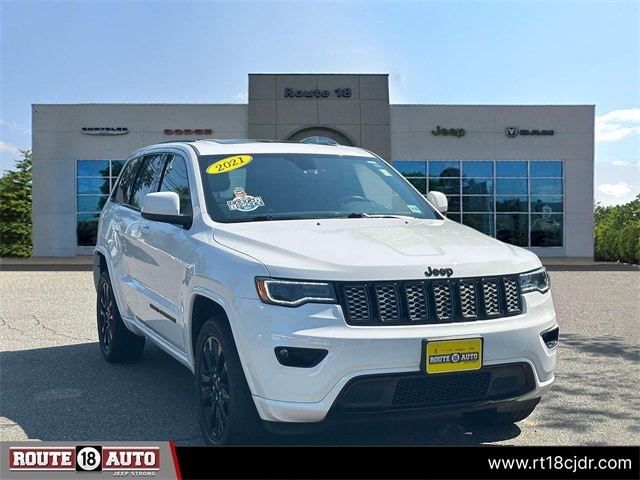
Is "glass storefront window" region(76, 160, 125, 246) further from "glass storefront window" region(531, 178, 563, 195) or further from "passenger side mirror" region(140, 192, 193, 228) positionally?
"passenger side mirror" region(140, 192, 193, 228)

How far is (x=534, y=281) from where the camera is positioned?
13.5 ft

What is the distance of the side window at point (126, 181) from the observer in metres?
6.66

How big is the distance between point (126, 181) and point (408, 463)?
4273 mm

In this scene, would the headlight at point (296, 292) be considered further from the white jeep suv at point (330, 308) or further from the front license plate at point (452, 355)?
the front license plate at point (452, 355)

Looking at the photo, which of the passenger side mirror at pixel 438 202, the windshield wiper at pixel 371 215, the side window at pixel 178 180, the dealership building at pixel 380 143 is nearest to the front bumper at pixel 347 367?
the windshield wiper at pixel 371 215

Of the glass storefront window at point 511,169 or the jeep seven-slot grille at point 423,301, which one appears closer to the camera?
the jeep seven-slot grille at point 423,301

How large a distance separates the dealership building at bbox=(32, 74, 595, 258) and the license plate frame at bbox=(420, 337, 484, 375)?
22.3 metres

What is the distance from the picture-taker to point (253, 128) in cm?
2584

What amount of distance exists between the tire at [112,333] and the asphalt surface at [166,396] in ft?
0.40

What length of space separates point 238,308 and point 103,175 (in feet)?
79.4

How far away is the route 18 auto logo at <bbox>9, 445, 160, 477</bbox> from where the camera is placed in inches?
149

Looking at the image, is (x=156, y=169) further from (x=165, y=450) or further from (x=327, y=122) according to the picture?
(x=327, y=122)

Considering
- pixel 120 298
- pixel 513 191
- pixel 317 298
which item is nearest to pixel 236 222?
pixel 317 298

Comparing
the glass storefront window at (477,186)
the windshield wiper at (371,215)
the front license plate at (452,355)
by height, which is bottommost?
the front license plate at (452,355)
